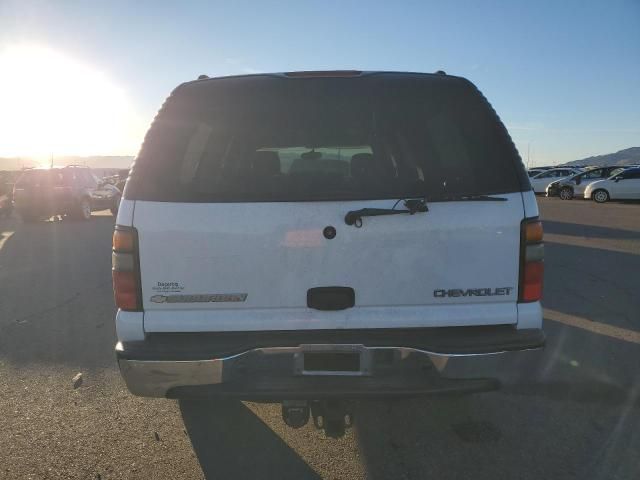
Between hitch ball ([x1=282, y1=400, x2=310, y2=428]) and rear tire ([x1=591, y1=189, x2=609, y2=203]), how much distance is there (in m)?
23.7

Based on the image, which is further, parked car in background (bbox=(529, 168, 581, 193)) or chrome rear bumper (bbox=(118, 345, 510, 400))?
parked car in background (bbox=(529, 168, 581, 193))

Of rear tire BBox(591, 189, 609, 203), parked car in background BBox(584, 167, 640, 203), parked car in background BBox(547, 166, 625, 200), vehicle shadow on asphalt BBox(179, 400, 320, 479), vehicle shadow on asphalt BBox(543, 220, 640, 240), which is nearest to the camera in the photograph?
vehicle shadow on asphalt BBox(179, 400, 320, 479)

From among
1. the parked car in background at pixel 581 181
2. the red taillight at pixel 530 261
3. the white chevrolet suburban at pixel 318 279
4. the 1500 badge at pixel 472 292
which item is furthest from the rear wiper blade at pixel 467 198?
the parked car in background at pixel 581 181

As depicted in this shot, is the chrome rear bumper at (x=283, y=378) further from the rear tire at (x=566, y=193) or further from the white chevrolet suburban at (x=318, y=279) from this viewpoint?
the rear tire at (x=566, y=193)

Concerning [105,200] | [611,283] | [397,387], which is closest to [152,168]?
[397,387]

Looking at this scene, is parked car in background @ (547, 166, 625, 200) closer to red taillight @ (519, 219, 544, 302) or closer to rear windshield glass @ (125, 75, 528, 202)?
rear windshield glass @ (125, 75, 528, 202)

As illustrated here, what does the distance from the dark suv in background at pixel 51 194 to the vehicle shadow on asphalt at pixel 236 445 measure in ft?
44.0

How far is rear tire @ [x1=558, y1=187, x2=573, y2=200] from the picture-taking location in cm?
2516

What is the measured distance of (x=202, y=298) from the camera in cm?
241

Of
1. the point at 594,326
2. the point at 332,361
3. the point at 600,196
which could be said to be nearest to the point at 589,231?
the point at 594,326

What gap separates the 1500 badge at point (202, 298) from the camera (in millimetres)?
2406

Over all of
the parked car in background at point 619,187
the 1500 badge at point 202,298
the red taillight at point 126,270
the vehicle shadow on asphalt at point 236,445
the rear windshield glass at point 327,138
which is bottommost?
the vehicle shadow on asphalt at point 236,445

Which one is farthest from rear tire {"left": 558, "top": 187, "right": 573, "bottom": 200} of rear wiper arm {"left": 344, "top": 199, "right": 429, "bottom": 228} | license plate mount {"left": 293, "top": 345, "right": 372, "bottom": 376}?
license plate mount {"left": 293, "top": 345, "right": 372, "bottom": 376}

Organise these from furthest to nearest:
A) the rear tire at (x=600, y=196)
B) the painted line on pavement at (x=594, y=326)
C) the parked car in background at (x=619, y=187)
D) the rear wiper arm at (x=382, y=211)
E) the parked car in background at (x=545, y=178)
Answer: the parked car in background at (x=545, y=178) → the rear tire at (x=600, y=196) → the parked car in background at (x=619, y=187) → the painted line on pavement at (x=594, y=326) → the rear wiper arm at (x=382, y=211)
